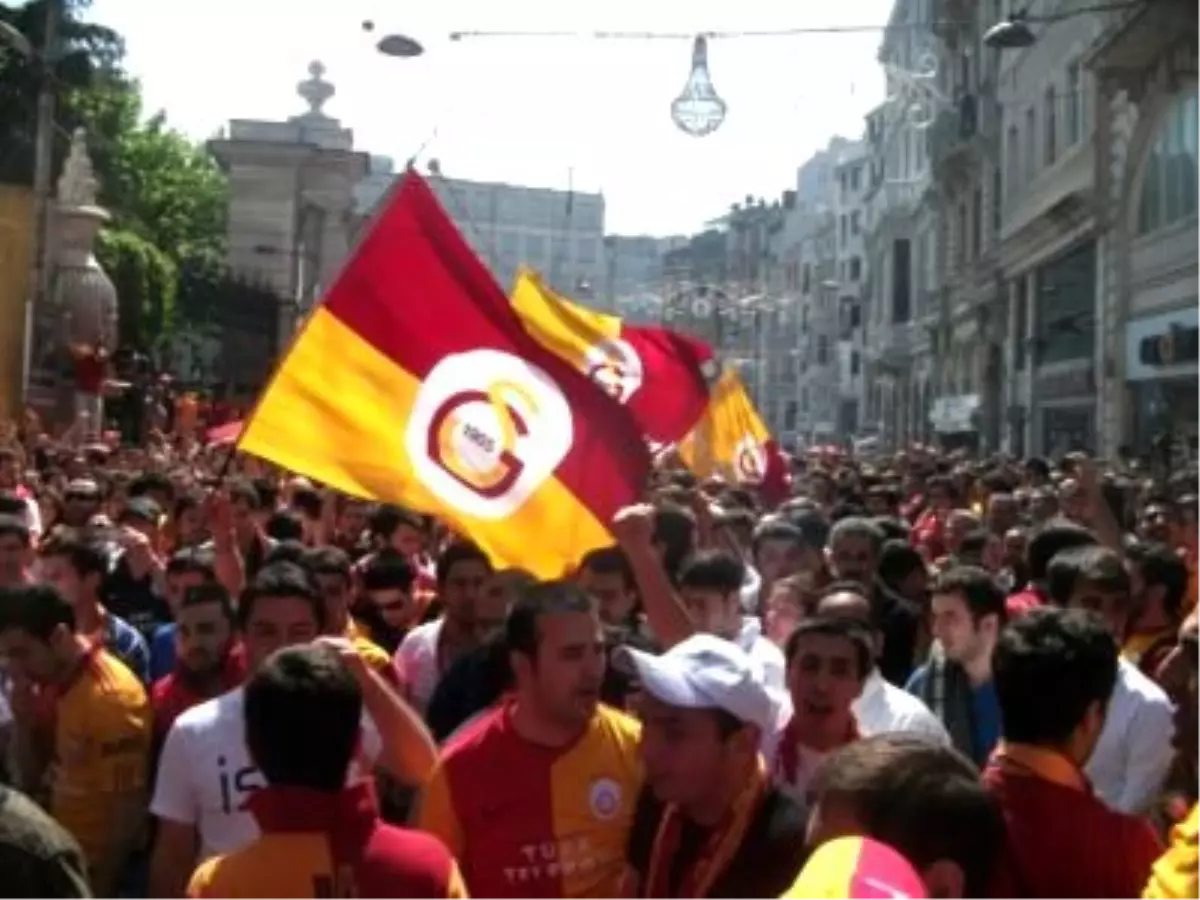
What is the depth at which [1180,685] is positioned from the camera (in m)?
5.84

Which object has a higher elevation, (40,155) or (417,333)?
(40,155)

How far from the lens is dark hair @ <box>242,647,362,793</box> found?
3.47 meters

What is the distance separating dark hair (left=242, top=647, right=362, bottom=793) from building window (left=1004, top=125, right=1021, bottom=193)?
41.1 metres

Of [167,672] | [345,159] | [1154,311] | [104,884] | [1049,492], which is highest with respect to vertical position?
[345,159]

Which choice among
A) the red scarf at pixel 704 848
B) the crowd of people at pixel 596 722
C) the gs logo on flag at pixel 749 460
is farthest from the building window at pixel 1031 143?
the red scarf at pixel 704 848

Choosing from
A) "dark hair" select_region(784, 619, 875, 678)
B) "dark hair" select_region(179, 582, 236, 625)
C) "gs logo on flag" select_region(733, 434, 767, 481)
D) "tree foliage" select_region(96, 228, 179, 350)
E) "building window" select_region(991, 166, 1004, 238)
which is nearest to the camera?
"dark hair" select_region(784, 619, 875, 678)

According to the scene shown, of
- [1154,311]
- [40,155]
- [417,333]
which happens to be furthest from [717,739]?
[1154,311]

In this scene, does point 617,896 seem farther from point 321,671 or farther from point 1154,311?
point 1154,311

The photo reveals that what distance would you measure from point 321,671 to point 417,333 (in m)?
3.38

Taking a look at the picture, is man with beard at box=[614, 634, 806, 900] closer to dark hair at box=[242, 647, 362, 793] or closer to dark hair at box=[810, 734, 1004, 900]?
dark hair at box=[242, 647, 362, 793]

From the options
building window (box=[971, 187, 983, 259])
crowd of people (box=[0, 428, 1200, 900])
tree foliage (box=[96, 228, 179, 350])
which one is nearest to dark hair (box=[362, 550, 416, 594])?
crowd of people (box=[0, 428, 1200, 900])

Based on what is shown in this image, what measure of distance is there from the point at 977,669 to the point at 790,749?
1448 millimetres

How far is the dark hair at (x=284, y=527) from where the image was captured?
9.56m

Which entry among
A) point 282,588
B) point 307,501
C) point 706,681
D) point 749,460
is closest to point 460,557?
point 282,588
